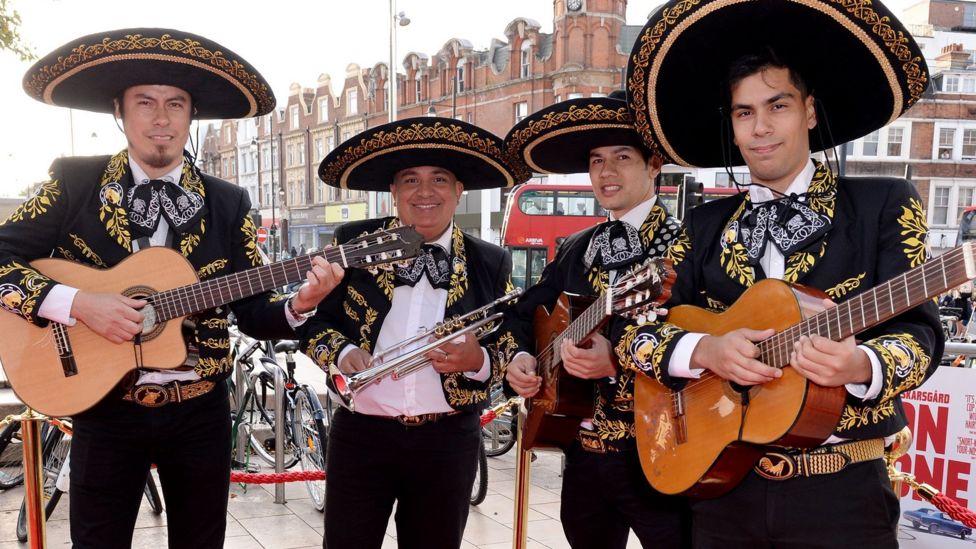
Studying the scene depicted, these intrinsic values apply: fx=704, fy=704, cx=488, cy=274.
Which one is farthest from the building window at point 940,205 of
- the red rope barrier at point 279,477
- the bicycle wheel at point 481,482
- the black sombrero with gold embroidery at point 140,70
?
the black sombrero with gold embroidery at point 140,70

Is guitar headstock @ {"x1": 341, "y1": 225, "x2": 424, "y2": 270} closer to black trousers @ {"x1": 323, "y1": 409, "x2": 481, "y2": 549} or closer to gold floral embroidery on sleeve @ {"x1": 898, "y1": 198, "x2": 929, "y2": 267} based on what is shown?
black trousers @ {"x1": 323, "y1": 409, "x2": 481, "y2": 549}

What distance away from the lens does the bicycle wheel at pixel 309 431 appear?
19.0 ft

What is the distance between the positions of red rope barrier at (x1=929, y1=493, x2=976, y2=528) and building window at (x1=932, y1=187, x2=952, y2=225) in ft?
124

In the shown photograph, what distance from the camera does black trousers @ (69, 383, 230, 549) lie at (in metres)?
2.60

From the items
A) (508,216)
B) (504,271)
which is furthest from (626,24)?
(504,271)

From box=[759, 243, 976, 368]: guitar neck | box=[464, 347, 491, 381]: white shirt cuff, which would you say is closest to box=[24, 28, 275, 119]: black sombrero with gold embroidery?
box=[464, 347, 491, 381]: white shirt cuff

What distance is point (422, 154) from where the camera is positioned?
3275 mm

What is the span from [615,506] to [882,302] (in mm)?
1423

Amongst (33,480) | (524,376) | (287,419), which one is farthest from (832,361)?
(287,419)

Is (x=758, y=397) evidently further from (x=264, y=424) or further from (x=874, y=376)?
(x=264, y=424)

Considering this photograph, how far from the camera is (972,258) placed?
1.52m

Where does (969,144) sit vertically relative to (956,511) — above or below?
above

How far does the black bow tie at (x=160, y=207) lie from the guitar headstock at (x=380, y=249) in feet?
2.12

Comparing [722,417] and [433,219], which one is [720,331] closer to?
[722,417]
